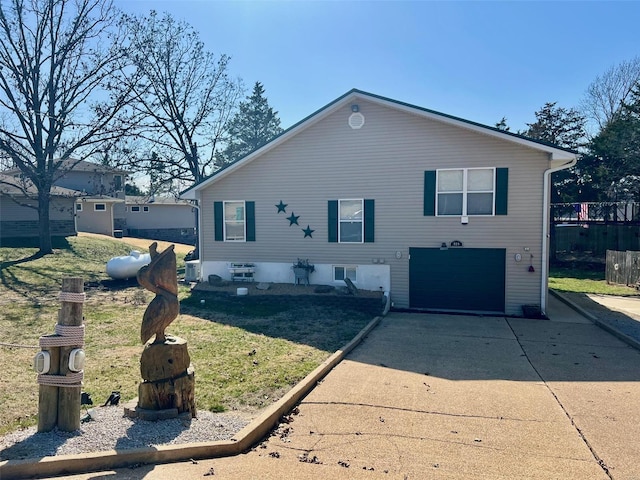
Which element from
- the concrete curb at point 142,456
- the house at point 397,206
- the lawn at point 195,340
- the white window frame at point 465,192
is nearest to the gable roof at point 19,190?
the lawn at point 195,340

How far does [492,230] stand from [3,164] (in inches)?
857

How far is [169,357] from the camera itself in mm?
4219

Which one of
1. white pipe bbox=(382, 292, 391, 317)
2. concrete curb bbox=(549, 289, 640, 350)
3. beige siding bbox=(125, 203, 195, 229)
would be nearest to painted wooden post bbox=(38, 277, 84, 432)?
white pipe bbox=(382, 292, 391, 317)

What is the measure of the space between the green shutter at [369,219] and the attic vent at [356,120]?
7.22 ft

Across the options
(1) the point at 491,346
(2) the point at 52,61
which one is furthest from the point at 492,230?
(2) the point at 52,61

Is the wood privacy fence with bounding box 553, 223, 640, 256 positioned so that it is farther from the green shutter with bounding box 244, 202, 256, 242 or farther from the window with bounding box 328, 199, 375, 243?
the green shutter with bounding box 244, 202, 256, 242

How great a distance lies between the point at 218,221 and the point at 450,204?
23.5ft

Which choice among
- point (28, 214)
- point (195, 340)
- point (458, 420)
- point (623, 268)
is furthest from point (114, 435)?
point (28, 214)

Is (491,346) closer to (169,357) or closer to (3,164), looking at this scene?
(169,357)

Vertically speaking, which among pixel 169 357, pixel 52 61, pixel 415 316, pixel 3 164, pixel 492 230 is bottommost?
pixel 415 316

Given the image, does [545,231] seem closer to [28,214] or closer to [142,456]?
[142,456]

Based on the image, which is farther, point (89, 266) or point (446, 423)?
point (89, 266)

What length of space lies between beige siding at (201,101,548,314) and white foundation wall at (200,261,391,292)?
0.68 feet

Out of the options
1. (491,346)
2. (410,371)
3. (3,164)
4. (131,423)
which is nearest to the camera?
(131,423)
